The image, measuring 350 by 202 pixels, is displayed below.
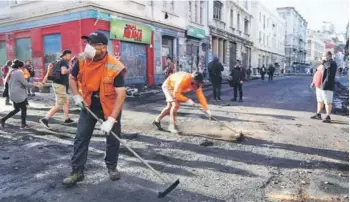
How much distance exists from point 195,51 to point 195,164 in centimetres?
2003

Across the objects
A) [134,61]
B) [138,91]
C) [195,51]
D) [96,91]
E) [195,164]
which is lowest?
[195,164]

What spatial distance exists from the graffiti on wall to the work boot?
12.4 metres

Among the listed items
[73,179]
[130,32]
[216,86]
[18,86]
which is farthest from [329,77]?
[130,32]

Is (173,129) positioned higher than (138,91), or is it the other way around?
(138,91)

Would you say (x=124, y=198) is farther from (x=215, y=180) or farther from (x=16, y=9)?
(x=16, y=9)

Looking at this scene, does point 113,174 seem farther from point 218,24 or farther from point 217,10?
point 217,10

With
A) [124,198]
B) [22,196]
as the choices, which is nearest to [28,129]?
[22,196]

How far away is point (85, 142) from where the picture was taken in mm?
3656

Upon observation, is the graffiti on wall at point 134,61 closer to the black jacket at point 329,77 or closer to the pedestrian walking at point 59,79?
the pedestrian walking at point 59,79

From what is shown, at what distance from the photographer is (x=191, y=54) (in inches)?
914

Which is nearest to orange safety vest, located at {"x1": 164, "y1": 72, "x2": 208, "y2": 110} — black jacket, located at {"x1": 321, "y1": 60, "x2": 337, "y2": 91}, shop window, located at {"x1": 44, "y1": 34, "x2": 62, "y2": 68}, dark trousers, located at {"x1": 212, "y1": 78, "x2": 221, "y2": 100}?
black jacket, located at {"x1": 321, "y1": 60, "x2": 337, "y2": 91}

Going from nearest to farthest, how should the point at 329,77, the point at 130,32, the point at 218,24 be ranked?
the point at 329,77
the point at 130,32
the point at 218,24

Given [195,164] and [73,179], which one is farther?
[195,164]

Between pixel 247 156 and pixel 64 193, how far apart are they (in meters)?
2.75
